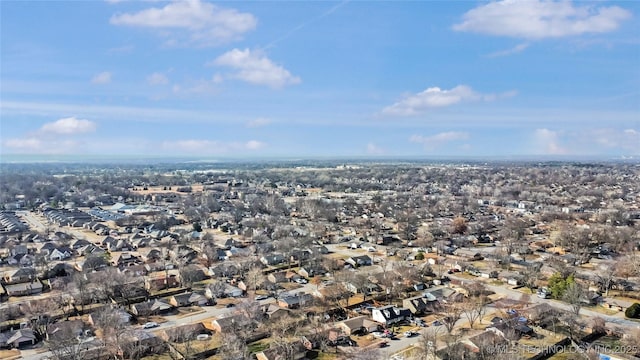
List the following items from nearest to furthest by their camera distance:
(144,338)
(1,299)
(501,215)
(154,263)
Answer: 1. (144,338)
2. (1,299)
3. (154,263)
4. (501,215)

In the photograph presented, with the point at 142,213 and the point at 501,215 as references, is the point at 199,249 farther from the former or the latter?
the point at 501,215

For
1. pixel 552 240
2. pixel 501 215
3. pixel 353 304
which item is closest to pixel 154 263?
pixel 353 304

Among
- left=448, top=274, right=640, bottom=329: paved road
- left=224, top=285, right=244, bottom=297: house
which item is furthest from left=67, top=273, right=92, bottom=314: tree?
left=448, top=274, right=640, bottom=329: paved road

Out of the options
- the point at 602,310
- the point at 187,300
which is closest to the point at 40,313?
the point at 187,300

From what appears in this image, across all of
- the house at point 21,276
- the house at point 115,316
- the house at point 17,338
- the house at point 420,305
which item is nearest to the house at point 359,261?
the house at point 420,305

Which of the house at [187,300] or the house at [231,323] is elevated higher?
the house at [231,323]

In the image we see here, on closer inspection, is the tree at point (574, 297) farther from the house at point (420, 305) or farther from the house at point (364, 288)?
the house at point (364, 288)

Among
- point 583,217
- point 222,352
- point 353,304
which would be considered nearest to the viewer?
point 222,352
